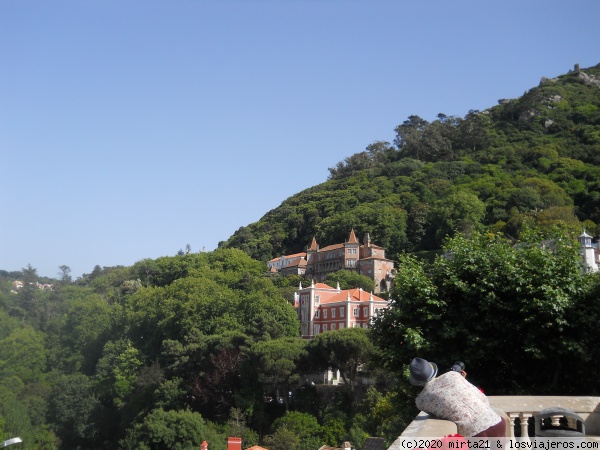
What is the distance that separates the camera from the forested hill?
94375 mm

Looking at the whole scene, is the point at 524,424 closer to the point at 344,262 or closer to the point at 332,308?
the point at 332,308

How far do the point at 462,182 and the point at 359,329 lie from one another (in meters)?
69.9

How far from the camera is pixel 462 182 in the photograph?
11456cm

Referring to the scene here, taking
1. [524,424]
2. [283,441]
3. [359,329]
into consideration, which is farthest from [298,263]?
[524,424]

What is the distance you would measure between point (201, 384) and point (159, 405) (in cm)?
355

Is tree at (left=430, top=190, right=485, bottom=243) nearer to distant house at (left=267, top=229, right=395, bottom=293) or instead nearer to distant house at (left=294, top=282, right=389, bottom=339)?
distant house at (left=267, top=229, right=395, bottom=293)

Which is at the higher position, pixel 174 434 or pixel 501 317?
pixel 501 317

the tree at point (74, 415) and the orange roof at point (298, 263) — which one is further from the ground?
the orange roof at point (298, 263)

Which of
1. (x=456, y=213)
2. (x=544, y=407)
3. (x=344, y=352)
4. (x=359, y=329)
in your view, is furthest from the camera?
(x=456, y=213)

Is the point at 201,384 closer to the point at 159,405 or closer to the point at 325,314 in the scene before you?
the point at 159,405

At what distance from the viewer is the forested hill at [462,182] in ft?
310

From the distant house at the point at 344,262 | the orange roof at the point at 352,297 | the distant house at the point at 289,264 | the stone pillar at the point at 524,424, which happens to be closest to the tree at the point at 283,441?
the orange roof at the point at 352,297

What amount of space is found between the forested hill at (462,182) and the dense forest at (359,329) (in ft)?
1.22

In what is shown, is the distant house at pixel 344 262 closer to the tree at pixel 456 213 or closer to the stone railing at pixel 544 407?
the tree at pixel 456 213
